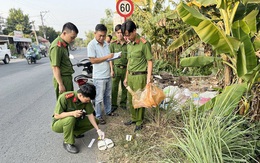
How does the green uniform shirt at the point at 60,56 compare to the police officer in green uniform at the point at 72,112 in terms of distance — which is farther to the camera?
the green uniform shirt at the point at 60,56

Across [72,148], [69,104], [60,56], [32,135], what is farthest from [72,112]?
[32,135]

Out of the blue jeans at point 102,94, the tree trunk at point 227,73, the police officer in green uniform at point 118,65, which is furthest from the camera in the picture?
the police officer in green uniform at point 118,65

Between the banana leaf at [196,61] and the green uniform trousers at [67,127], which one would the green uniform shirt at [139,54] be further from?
the green uniform trousers at [67,127]

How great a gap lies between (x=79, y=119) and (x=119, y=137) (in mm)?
683

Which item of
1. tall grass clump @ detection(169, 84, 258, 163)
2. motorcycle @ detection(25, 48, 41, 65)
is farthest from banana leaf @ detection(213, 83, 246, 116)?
motorcycle @ detection(25, 48, 41, 65)

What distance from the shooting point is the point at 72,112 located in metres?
2.85

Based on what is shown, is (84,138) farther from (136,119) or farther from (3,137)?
(3,137)

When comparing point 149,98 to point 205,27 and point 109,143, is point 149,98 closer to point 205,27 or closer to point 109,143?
point 109,143

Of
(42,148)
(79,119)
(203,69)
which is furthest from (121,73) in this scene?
(203,69)

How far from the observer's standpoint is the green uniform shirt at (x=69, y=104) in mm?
2910

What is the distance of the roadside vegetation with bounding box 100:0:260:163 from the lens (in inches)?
79.4

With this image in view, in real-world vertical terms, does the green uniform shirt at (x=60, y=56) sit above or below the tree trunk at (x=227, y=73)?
above

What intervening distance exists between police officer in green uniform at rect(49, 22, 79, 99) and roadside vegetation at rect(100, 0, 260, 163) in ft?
3.65

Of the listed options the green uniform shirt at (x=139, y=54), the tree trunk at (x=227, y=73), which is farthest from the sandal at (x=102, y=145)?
the tree trunk at (x=227, y=73)
